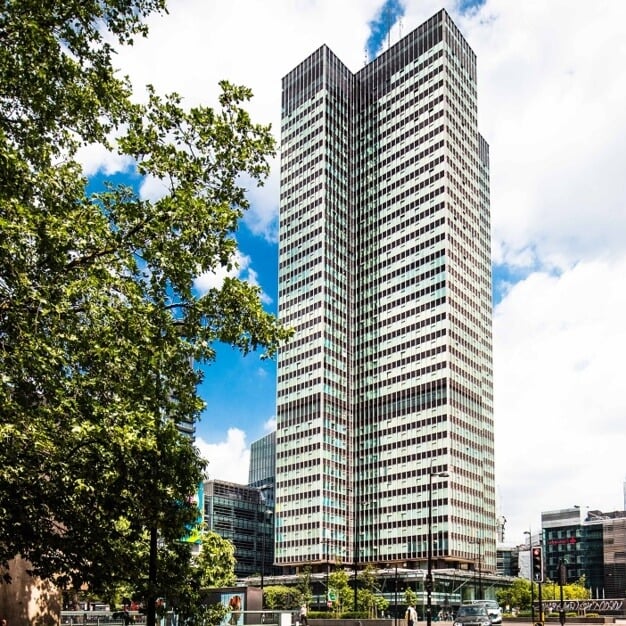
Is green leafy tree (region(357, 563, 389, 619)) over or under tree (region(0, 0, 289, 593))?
under

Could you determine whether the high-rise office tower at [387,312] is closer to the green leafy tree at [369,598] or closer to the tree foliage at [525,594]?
the tree foliage at [525,594]

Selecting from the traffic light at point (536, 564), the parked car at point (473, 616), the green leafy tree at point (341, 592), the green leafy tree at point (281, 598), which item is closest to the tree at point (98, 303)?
the traffic light at point (536, 564)

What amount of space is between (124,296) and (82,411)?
2.80 m

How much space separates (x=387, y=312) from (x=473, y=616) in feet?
372

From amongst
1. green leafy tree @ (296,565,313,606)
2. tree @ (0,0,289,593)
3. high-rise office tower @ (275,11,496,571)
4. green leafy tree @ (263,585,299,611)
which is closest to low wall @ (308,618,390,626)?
tree @ (0,0,289,593)

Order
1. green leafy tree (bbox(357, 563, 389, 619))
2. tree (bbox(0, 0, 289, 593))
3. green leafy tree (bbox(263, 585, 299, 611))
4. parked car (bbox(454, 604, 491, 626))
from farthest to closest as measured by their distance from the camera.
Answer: green leafy tree (bbox(263, 585, 299, 611)) < green leafy tree (bbox(357, 563, 389, 619)) < parked car (bbox(454, 604, 491, 626)) < tree (bbox(0, 0, 289, 593))

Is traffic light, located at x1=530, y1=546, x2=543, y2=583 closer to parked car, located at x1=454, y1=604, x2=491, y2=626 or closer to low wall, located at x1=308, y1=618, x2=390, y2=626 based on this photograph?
parked car, located at x1=454, y1=604, x2=491, y2=626

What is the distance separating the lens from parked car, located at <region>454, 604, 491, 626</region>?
156 ft

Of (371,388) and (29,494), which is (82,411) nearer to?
(29,494)

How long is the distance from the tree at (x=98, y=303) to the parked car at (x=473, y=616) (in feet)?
106

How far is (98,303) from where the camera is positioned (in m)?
17.3

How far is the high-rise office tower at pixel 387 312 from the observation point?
484 feet

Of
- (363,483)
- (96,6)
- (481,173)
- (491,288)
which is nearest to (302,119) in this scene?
(481,173)

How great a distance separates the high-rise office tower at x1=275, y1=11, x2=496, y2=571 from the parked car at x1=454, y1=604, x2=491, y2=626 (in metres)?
91.9
